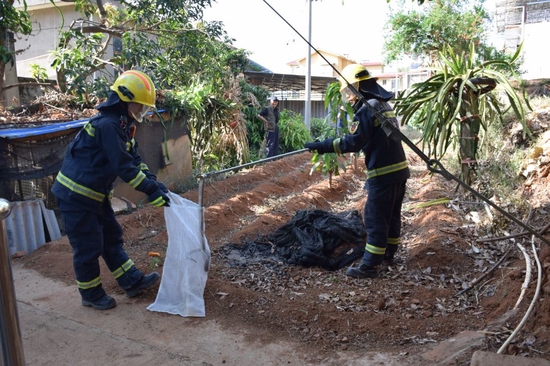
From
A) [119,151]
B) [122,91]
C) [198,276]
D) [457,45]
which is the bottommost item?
[198,276]

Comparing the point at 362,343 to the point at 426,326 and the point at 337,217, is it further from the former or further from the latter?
the point at 337,217

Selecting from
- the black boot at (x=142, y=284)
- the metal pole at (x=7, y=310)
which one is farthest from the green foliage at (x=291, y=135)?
the metal pole at (x=7, y=310)

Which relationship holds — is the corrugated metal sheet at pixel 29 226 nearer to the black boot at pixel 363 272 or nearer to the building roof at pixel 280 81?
the black boot at pixel 363 272

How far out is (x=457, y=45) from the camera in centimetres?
1614

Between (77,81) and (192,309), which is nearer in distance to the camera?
(192,309)

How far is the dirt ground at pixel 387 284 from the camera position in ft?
10.8

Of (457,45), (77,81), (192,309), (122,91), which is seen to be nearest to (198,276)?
(192,309)

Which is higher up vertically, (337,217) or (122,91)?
(122,91)

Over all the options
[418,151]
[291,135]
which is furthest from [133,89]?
[291,135]

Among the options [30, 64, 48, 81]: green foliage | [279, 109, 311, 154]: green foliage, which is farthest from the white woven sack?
[279, 109, 311, 154]: green foliage

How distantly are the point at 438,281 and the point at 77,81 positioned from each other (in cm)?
659

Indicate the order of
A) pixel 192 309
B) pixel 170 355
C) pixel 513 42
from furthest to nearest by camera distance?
pixel 513 42
pixel 192 309
pixel 170 355

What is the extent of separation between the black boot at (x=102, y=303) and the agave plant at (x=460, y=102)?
13.1 ft

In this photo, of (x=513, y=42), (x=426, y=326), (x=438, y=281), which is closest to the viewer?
(x=426, y=326)
